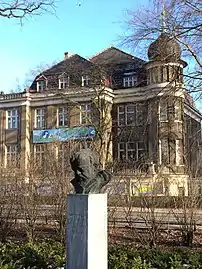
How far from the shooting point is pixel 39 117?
46.4 meters

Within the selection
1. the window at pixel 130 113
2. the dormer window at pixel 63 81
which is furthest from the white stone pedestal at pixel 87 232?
the dormer window at pixel 63 81

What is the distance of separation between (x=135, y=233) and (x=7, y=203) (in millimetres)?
4143

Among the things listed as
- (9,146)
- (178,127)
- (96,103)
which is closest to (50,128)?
(9,146)

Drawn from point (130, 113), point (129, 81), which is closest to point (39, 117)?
point (130, 113)

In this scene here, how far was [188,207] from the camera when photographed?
43.0ft

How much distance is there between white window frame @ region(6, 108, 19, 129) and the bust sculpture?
39083mm

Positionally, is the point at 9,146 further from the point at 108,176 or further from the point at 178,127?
the point at 108,176

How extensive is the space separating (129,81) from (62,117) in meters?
7.61

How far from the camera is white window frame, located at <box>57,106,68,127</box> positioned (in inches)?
1764

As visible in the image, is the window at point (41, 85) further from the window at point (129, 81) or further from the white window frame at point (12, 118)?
the window at point (129, 81)

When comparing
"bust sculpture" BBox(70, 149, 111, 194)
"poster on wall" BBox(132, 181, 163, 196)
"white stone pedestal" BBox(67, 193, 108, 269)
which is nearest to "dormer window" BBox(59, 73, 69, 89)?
"poster on wall" BBox(132, 181, 163, 196)

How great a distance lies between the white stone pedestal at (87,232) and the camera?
8.07 meters

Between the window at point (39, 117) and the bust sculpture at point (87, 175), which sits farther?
the window at point (39, 117)

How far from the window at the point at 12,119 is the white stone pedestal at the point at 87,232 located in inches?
1554
